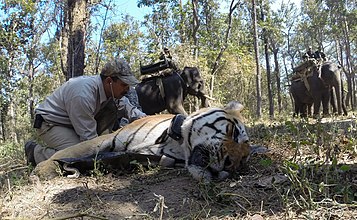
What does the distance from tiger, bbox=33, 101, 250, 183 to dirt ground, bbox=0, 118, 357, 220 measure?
14cm

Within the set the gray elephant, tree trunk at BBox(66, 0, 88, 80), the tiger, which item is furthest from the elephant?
the tiger

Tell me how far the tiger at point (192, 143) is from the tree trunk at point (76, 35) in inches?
174

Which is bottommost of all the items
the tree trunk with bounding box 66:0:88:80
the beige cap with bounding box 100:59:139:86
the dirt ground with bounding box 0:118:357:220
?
the dirt ground with bounding box 0:118:357:220

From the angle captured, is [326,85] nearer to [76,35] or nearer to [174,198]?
[76,35]

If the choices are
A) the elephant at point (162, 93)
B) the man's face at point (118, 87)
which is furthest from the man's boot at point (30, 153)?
the elephant at point (162, 93)

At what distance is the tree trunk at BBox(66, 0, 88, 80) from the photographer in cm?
839

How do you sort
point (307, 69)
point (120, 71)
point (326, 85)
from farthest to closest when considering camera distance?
point (307, 69) < point (326, 85) < point (120, 71)

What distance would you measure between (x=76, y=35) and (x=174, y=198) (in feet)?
20.7

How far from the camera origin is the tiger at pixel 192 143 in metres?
3.30

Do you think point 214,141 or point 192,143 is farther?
point 192,143

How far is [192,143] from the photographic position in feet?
11.6

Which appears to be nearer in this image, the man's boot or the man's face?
the man's face

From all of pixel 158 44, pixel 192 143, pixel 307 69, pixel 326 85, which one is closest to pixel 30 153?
pixel 192 143

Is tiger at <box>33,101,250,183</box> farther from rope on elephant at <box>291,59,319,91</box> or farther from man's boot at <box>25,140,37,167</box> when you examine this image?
rope on elephant at <box>291,59,319,91</box>
